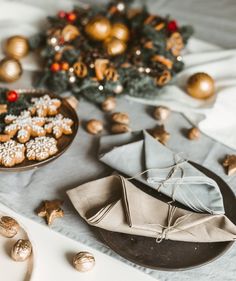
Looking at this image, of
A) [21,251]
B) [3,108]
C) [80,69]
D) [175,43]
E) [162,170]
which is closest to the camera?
[21,251]

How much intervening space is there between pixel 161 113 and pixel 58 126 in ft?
0.82

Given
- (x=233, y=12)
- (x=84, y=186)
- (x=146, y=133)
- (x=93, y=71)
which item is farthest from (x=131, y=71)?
(x=233, y=12)

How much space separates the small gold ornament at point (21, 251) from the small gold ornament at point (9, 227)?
0.9 inches

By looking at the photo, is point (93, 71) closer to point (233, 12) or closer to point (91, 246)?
point (91, 246)

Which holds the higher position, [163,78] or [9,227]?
[163,78]

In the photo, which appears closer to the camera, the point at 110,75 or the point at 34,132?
the point at 34,132

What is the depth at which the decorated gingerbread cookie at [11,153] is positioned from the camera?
31.4 inches

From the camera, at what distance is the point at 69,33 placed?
1096 millimetres

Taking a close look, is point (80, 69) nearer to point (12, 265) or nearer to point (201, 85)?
point (201, 85)

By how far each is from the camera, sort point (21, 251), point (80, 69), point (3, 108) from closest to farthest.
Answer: point (21, 251)
point (3, 108)
point (80, 69)

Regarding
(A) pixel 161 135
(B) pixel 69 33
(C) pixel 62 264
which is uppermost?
(B) pixel 69 33

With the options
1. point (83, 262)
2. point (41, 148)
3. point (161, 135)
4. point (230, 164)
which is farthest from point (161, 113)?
point (83, 262)

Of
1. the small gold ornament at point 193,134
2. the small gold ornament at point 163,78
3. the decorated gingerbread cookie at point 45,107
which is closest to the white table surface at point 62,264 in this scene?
the decorated gingerbread cookie at point 45,107

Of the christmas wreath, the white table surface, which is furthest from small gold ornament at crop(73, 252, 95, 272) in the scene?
the christmas wreath
